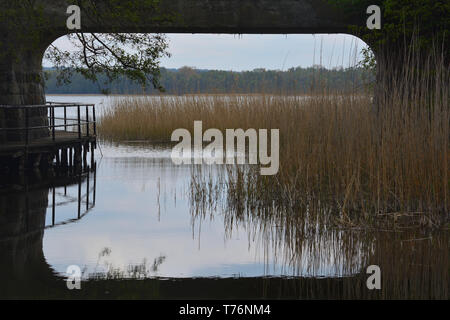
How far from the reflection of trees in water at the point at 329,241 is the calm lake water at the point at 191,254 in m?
0.01

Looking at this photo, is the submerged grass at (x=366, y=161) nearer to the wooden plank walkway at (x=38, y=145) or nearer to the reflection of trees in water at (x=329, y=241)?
the reflection of trees in water at (x=329, y=241)

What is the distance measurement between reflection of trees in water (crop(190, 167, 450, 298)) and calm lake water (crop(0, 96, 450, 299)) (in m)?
0.01

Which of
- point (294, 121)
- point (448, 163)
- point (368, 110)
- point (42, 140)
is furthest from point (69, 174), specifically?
point (448, 163)

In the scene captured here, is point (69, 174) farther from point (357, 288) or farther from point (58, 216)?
point (357, 288)

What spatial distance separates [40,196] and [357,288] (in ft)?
19.9

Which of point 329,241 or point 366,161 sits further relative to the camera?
point 366,161

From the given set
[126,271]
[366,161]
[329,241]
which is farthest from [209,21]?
[126,271]

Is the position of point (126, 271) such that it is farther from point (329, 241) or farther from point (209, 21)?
point (209, 21)

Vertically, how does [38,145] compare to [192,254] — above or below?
above

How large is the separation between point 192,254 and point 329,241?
4.16 feet

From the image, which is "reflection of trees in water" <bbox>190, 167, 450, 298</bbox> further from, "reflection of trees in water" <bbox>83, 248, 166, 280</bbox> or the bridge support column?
the bridge support column

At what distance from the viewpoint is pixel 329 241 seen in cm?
676

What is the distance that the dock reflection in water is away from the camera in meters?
5.39

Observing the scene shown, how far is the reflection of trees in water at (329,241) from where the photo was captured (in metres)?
5.77
